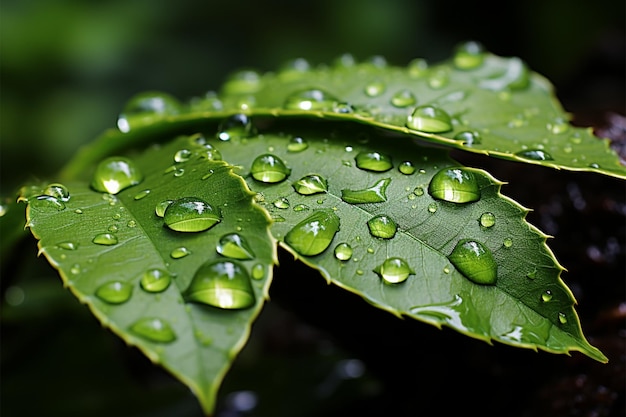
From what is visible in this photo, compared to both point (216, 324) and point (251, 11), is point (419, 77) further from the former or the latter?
point (251, 11)

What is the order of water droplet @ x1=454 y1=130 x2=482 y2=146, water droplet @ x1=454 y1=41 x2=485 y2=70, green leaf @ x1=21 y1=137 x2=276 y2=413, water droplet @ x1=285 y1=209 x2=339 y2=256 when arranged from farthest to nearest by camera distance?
water droplet @ x1=454 y1=41 x2=485 y2=70 → water droplet @ x1=454 y1=130 x2=482 y2=146 → water droplet @ x1=285 y1=209 x2=339 y2=256 → green leaf @ x1=21 y1=137 x2=276 y2=413

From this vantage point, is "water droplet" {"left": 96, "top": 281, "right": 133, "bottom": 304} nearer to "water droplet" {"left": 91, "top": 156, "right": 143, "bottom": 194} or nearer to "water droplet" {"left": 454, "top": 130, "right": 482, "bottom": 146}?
"water droplet" {"left": 91, "top": 156, "right": 143, "bottom": 194}

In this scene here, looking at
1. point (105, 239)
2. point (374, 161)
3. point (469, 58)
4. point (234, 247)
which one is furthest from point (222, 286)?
point (469, 58)

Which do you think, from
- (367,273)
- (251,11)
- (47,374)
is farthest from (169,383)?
(251,11)

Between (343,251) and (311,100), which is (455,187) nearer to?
(343,251)

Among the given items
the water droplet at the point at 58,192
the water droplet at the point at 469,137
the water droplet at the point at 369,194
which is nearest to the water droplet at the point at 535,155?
the water droplet at the point at 469,137

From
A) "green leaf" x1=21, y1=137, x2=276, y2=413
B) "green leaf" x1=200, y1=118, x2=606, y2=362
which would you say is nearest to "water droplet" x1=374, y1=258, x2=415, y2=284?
"green leaf" x1=200, y1=118, x2=606, y2=362
